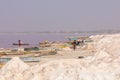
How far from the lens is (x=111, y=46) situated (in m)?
13.7

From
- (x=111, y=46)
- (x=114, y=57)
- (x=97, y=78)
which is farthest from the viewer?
(x=111, y=46)

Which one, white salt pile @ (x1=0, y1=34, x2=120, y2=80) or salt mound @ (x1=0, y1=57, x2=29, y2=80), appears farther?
salt mound @ (x1=0, y1=57, x2=29, y2=80)

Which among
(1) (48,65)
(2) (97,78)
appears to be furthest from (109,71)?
(1) (48,65)

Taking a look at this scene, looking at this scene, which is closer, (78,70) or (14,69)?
(78,70)

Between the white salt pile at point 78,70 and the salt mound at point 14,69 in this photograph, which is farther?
the salt mound at point 14,69

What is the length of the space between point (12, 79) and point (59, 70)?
66.7 inches

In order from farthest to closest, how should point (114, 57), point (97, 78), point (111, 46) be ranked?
1. point (111, 46)
2. point (114, 57)
3. point (97, 78)

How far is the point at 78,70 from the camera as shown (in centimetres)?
1212

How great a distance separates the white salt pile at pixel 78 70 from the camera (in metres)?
11.9

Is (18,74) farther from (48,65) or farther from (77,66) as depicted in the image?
(77,66)

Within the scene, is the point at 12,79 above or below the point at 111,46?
below

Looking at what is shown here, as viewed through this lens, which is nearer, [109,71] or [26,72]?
[109,71]

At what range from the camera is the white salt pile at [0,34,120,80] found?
11898 millimetres

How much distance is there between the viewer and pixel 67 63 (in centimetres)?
1295
